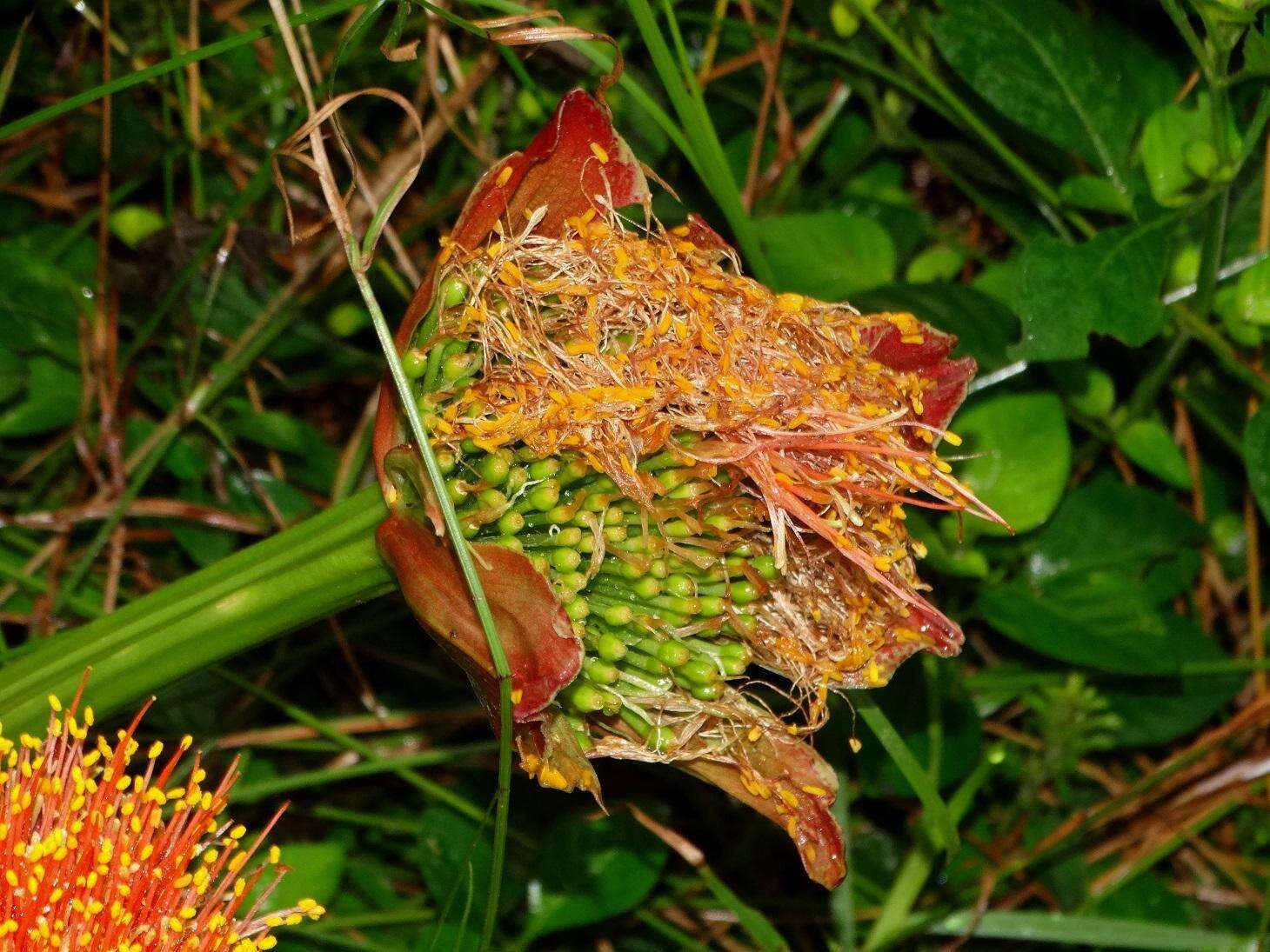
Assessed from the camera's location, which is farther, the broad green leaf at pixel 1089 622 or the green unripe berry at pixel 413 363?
the broad green leaf at pixel 1089 622

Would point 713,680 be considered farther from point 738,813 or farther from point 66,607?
point 66,607

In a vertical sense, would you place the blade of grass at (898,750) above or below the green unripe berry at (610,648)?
below

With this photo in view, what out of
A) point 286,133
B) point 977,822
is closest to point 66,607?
point 286,133

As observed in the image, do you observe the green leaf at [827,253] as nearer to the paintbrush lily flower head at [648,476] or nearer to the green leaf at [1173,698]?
the paintbrush lily flower head at [648,476]

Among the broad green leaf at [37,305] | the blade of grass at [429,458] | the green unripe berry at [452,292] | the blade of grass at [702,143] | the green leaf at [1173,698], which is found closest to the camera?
the blade of grass at [429,458]

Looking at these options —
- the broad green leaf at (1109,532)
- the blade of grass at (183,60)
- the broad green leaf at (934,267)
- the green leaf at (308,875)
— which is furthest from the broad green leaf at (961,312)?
the green leaf at (308,875)
